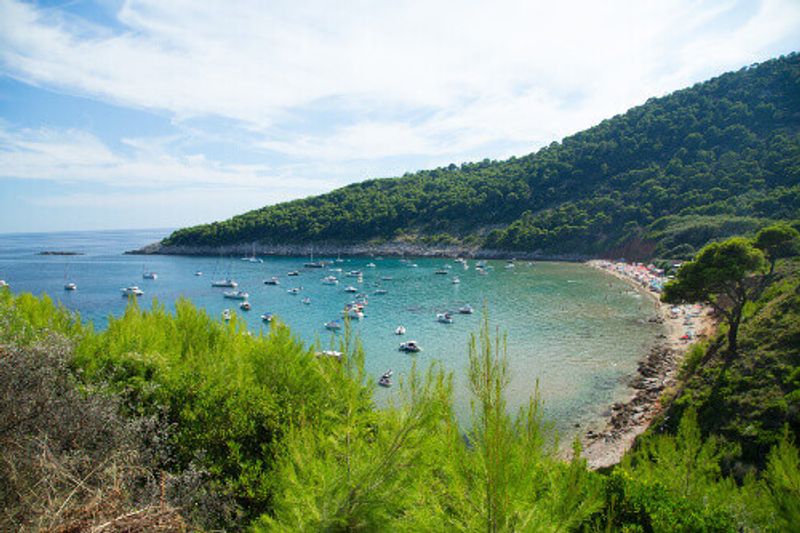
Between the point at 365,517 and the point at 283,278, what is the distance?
5796cm

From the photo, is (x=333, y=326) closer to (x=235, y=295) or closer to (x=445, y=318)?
(x=445, y=318)

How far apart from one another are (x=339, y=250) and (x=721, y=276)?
71439 mm

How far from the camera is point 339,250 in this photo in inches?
3361

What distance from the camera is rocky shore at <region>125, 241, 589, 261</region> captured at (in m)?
78.2

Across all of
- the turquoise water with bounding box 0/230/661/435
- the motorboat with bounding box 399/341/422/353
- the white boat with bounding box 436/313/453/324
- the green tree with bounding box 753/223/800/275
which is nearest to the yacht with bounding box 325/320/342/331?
the turquoise water with bounding box 0/230/661/435

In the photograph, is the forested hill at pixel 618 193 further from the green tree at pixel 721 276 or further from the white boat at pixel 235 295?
the white boat at pixel 235 295

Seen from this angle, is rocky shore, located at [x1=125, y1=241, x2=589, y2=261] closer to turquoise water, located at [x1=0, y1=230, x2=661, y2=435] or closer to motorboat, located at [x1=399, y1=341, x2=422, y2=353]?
turquoise water, located at [x1=0, y1=230, x2=661, y2=435]

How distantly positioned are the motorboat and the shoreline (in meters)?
12.7

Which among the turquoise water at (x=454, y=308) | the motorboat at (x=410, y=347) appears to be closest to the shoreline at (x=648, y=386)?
the turquoise water at (x=454, y=308)

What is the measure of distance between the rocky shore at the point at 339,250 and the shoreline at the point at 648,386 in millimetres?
39622

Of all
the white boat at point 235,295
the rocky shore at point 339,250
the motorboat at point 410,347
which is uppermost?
the rocky shore at point 339,250

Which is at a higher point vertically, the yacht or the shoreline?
the yacht

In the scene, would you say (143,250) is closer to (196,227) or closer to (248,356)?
(196,227)

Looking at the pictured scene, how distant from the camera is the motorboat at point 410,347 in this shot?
3025cm
